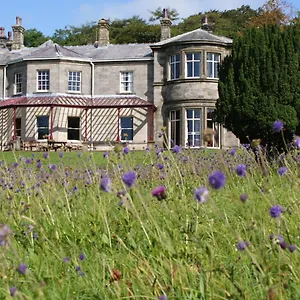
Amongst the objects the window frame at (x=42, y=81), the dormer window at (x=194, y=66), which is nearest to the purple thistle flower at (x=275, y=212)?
the dormer window at (x=194, y=66)

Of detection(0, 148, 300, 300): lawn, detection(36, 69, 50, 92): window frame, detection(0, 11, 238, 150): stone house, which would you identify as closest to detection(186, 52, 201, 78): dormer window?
detection(0, 11, 238, 150): stone house

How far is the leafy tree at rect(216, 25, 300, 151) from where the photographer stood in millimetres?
13531

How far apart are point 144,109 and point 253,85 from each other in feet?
49.0

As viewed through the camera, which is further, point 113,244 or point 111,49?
point 111,49

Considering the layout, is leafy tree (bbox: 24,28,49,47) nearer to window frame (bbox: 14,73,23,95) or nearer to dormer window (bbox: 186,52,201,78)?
window frame (bbox: 14,73,23,95)

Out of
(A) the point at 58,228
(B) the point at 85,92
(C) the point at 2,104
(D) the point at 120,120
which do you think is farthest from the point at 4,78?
(A) the point at 58,228

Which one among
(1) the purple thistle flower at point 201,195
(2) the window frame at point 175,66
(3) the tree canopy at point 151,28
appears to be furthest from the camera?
(3) the tree canopy at point 151,28

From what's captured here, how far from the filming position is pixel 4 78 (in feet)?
107

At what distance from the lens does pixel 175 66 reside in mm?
28094

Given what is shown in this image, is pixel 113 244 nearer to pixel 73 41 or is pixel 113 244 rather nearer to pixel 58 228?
pixel 58 228

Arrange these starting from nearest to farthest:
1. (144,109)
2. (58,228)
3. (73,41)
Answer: (58,228) → (144,109) → (73,41)

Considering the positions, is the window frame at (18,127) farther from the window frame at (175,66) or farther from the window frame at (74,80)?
the window frame at (175,66)

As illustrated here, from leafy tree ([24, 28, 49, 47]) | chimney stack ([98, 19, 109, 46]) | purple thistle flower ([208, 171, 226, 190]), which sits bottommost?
purple thistle flower ([208, 171, 226, 190])

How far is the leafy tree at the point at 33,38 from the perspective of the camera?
55.3m
